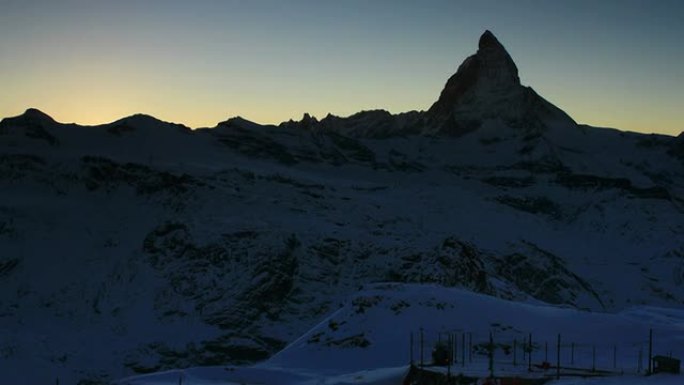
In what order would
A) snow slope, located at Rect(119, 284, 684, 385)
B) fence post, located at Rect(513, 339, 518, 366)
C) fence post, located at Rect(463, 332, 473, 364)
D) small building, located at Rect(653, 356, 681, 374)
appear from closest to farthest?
1. small building, located at Rect(653, 356, 681, 374)
2. fence post, located at Rect(513, 339, 518, 366)
3. fence post, located at Rect(463, 332, 473, 364)
4. snow slope, located at Rect(119, 284, 684, 385)

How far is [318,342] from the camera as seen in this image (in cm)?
9975

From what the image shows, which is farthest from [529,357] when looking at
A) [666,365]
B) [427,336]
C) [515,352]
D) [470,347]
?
[427,336]

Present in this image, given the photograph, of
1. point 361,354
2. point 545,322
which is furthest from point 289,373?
point 545,322

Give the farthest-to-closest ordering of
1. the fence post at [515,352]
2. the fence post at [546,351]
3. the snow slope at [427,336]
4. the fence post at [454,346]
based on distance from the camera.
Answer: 1. the snow slope at [427,336]
2. the fence post at [454,346]
3. the fence post at [546,351]
4. the fence post at [515,352]

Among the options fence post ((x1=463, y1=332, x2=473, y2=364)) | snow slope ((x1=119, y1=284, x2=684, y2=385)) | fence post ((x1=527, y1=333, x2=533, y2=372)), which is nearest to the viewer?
fence post ((x1=527, y1=333, x2=533, y2=372))

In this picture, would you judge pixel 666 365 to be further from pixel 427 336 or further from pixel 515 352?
pixel 427 336

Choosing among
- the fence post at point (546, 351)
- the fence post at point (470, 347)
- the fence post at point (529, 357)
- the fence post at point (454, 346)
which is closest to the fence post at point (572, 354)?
the fence post at point (546, 351)

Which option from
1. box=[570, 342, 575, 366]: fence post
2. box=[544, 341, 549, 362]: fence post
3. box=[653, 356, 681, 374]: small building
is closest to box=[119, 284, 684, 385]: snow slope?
box=[570, 342, 575, 366]: fence post

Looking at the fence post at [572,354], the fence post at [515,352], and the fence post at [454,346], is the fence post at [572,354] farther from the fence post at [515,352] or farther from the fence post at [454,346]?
the fence post at [454,346]

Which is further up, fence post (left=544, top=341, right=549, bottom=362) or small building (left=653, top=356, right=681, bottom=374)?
small building (left=653, top=356, right=681, bottom=374)

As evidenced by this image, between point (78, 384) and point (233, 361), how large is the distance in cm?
3234

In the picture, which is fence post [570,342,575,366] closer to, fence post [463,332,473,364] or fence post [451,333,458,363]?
fence post [463,332,473,364]

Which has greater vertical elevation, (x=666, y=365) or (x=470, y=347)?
(x=666, y=365)

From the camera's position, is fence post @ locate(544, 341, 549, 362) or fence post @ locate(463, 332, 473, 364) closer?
fence post @ locate(544, 341, 549, 362)
